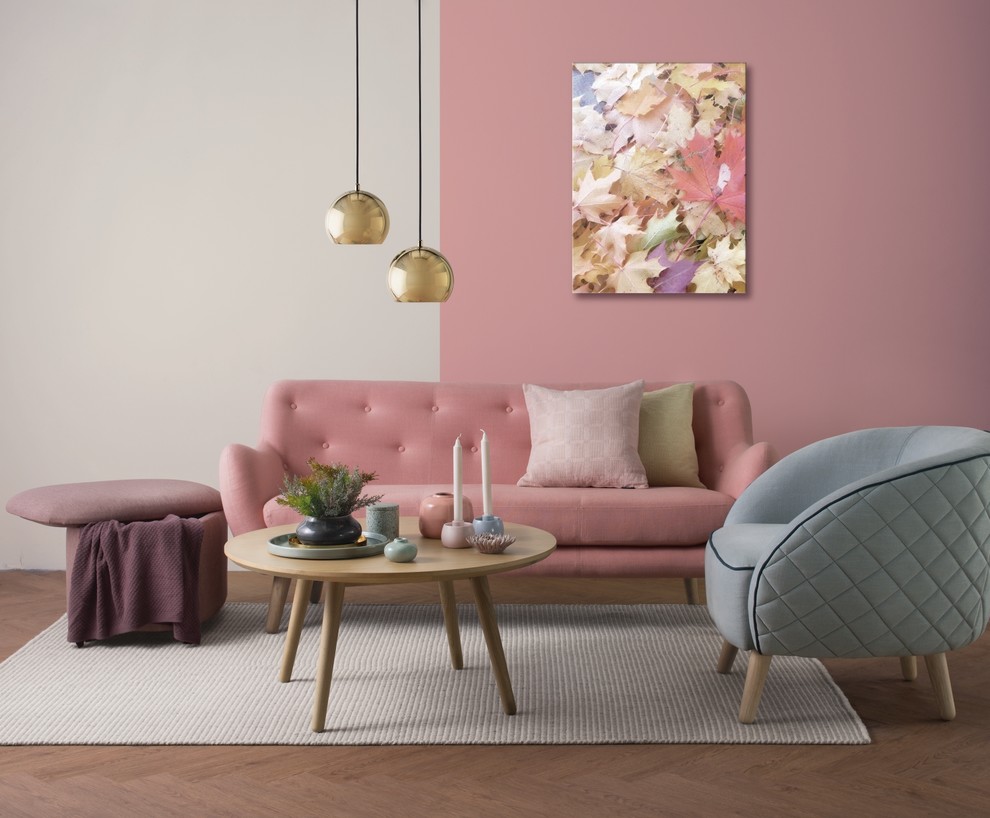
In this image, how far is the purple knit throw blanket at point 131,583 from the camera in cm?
337

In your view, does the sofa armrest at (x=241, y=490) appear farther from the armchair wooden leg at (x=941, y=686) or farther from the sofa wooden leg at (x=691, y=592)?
the armchair wooden leg at (x=941, y=686)

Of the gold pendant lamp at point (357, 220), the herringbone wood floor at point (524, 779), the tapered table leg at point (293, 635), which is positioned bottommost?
the herringbone wood floor at point (524, 779)

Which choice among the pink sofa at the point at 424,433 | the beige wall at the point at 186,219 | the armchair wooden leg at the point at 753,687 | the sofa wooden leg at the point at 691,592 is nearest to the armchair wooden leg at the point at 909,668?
the armchair wooden leg at the point at 753,687

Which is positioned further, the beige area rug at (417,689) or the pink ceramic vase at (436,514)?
the pink ceramic vase at (436,514)

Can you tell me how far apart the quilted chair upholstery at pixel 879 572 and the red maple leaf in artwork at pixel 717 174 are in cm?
208

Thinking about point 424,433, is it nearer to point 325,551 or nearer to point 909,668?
point 325,551

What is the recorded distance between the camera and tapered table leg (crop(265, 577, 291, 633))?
11.5ft

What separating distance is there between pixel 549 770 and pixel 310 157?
9.96 feet

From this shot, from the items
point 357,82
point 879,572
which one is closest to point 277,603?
point 879,572

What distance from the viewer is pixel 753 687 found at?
105 inches


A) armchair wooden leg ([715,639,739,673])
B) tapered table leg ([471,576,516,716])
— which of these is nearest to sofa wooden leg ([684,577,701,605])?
armchair wooden leg ([715,639,739,673])

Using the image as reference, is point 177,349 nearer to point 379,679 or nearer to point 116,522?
point 116,522

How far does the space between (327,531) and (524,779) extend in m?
0.80

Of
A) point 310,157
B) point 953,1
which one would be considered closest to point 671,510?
point 310,157
